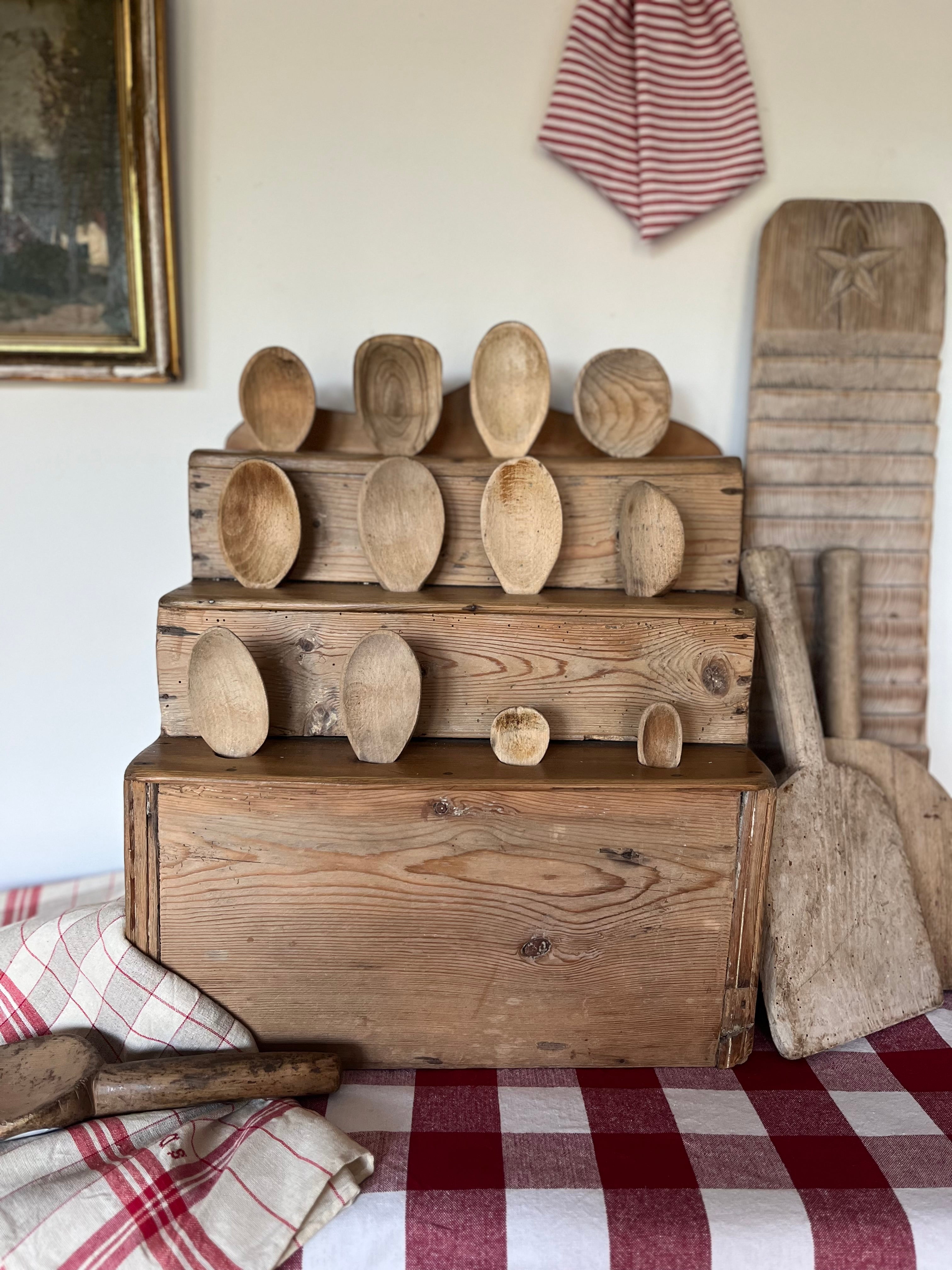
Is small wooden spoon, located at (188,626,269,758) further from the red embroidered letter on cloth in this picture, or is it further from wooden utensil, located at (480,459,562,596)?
wooden utensil, located at (480,459,562,596)

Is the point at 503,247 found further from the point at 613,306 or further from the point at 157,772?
the point at 157,772

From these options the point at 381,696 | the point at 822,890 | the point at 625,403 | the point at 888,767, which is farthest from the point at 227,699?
the point at 888,767

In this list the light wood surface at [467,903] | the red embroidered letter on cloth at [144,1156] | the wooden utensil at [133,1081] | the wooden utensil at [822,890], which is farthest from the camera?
the wooden utensil at [822,890]

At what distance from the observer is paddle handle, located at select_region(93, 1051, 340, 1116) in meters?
1.10

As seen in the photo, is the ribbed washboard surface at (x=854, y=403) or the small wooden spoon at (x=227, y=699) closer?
the small wooden spoon at (x=227, y=699)

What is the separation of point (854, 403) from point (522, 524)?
630mm

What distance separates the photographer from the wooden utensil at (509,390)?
4.62 ft

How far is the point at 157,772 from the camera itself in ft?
3.86

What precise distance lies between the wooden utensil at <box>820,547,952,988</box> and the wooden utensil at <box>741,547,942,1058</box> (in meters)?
0.05

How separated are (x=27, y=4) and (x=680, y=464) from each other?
1.25 m

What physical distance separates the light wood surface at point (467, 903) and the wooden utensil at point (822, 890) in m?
0.11

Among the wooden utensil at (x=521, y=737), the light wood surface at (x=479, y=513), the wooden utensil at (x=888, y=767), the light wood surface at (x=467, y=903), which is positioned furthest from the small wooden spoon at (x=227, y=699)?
the wooden utensil at (x=888, y=767)

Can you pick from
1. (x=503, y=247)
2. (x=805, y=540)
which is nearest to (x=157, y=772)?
(x=503, y=247)

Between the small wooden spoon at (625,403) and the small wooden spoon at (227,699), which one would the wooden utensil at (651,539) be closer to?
the small wooden spoon at (625,403)
